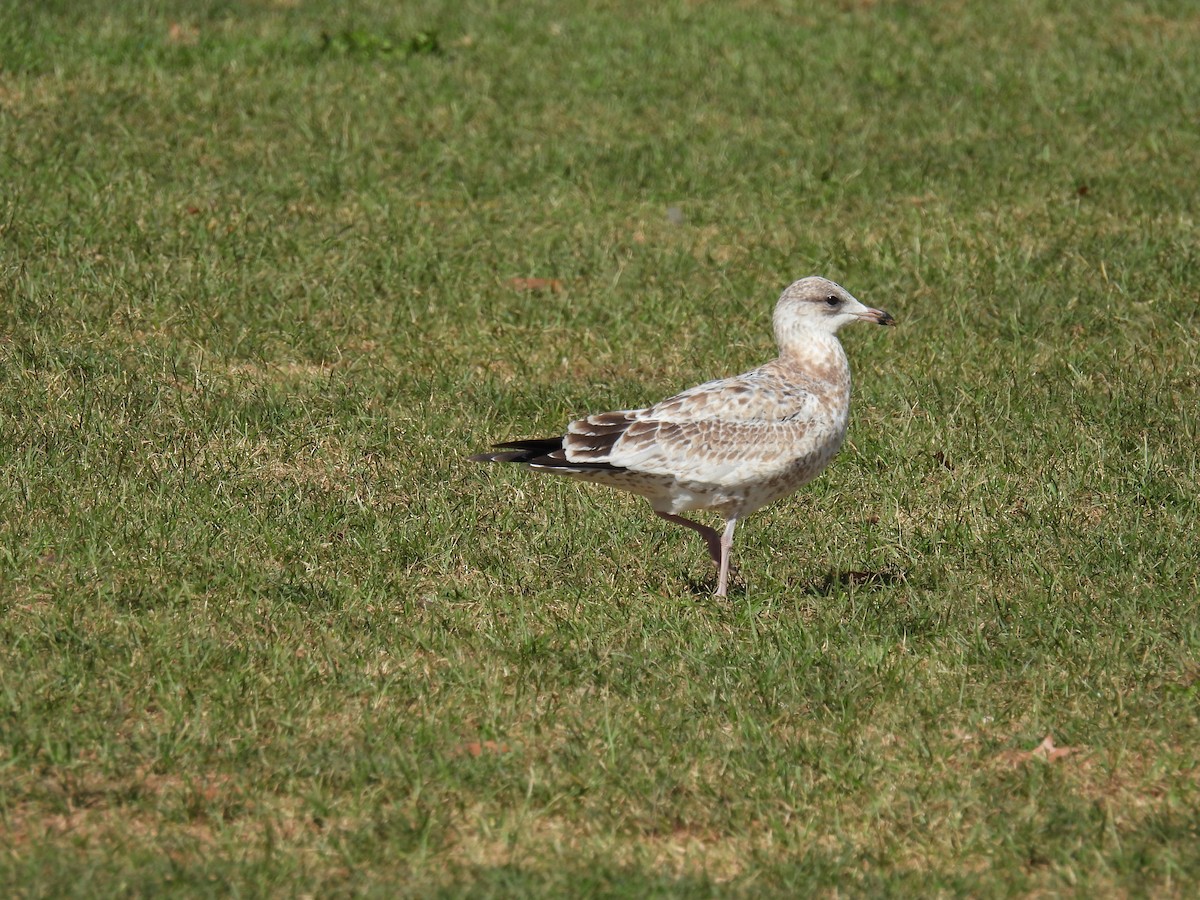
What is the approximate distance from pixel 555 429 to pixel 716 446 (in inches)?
81.2

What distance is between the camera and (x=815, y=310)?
298 inches

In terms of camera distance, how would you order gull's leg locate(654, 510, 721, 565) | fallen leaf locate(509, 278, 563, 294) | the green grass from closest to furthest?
the green grass < gull's leg locate(654, 510, 721, 565) < fallen leaf locate(509, 278, 563, 294)

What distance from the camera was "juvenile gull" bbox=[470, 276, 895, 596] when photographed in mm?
6906

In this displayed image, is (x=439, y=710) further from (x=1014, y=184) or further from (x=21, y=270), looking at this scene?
(x=1014, y=184)

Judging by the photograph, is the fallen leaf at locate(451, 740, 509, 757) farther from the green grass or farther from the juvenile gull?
the juvenile gull

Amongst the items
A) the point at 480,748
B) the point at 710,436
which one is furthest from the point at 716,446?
the point at 480,748

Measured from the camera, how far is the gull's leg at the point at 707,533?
7246 mm

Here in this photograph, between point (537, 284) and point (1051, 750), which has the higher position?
point (1051, 750)

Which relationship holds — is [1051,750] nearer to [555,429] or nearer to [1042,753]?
[1042,753]

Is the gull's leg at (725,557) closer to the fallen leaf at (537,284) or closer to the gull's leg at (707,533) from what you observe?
the gull's leg at (707,533)

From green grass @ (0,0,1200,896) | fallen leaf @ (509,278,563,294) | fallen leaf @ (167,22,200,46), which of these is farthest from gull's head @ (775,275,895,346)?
fallen leaf @ (167,22,200,46)

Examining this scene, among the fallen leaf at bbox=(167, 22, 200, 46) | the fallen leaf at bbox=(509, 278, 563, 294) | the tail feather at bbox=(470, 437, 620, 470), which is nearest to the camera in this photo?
the tail feather at bbox=(470, 437, 620, 470)

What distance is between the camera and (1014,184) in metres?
12.0

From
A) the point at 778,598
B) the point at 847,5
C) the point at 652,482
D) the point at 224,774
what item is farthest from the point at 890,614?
the point at 847,5
